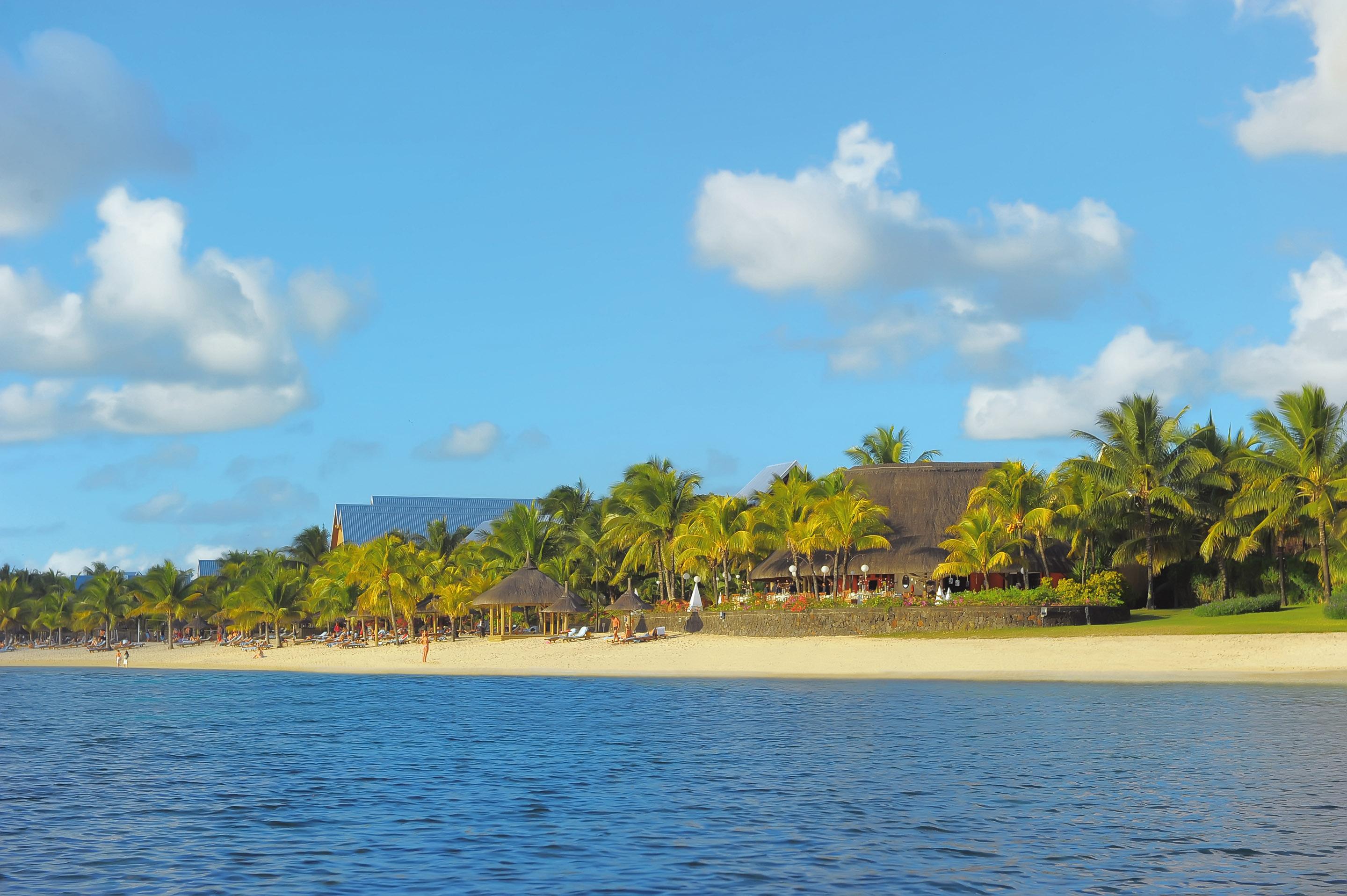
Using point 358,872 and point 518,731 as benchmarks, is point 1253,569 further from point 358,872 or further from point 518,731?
point 358,872

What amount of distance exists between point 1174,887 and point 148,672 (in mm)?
51009

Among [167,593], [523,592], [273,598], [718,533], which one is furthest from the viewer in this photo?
[167,593]

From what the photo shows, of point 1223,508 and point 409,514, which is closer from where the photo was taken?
point 1223,508

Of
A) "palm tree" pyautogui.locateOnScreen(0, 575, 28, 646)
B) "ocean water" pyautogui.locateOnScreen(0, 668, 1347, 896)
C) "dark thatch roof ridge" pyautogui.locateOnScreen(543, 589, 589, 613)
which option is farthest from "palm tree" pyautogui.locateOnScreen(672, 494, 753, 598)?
"palm tree" pyautogui.locateOnScreen(0, 575, 28, 646)

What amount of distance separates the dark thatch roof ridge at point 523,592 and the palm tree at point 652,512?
3310 millimetres

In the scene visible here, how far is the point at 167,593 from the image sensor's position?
77625 millimetres

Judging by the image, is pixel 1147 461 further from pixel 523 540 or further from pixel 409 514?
pixel 409 514

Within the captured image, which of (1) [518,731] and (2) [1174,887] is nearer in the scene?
(2) [1174,887]

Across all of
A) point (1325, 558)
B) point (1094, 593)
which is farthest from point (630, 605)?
point (1325, 558)

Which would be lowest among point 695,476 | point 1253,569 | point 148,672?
point 148,672

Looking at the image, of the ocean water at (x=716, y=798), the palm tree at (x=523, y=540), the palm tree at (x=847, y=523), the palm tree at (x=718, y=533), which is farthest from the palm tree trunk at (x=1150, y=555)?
the palm tree at (x=523, y=540)

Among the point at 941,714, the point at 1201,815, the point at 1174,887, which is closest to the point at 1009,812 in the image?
the point at 1201,815

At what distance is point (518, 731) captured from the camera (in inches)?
885

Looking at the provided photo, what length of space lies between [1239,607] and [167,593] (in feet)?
213
